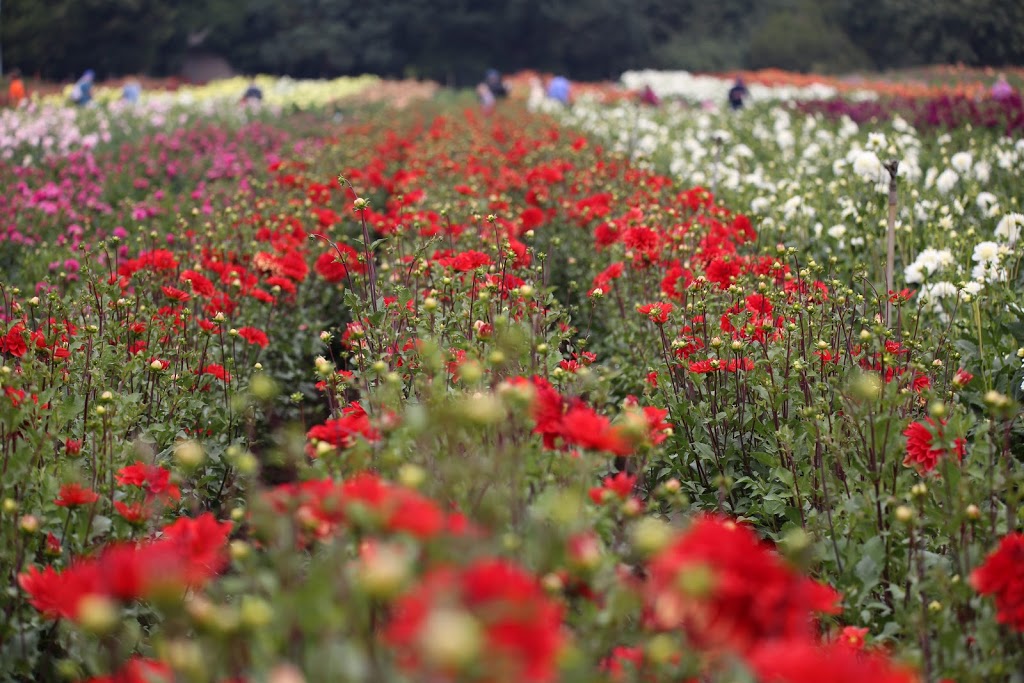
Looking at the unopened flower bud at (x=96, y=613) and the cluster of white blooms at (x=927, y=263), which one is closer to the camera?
the unopened flower bud at (x=96, y=613)

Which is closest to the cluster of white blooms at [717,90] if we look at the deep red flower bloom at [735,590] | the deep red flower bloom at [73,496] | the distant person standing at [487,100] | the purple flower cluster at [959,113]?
the purple flower cluster at [959,113]

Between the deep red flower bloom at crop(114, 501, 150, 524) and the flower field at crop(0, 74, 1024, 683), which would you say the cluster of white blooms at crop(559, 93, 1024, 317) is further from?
the deep red flower bloom at crop(114, 501, 150, 524)

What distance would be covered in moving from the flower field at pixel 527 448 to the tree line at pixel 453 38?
83.9 ft

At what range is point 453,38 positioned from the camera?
33250 mm

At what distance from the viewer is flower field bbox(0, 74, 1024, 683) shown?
1006 mm

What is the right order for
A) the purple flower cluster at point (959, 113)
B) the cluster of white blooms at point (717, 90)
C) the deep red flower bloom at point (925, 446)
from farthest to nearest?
the cluster of white blooms at point (717, 90)
the purple flower cluster at point (959, 113)
the deep red flower bloom at point (925, 446)

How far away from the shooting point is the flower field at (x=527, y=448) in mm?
1006

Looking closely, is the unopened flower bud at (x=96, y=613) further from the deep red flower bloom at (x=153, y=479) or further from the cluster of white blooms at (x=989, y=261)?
the cluster of white blooms at (x=989, y=261)

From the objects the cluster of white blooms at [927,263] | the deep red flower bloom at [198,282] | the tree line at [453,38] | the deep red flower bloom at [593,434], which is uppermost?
the tree line at [453,38]

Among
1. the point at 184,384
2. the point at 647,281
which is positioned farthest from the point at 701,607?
the point at 647,281

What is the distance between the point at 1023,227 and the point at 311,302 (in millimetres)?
3261

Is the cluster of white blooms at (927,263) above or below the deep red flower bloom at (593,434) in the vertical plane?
below

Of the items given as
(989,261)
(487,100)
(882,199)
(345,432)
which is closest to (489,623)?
(345,432)

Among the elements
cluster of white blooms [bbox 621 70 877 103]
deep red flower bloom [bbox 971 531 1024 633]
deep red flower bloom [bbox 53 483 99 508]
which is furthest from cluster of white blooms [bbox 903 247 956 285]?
cluster of white blooms [bbox 621 70 877 103]
